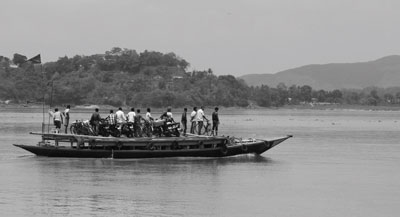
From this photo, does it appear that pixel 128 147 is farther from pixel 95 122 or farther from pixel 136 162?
pixel 95 122

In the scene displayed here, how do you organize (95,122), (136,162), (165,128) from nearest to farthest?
(136,162) < (95,122) < (165,128)

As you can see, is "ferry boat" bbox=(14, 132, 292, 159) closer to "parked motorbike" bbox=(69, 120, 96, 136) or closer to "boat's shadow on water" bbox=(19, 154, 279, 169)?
"boat's shadow on water" bbox=(19, 154, 279, 169)

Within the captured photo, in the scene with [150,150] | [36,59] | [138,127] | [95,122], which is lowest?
[150,150]

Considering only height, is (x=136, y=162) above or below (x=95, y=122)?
below

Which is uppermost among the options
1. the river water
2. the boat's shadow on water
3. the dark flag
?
the dark flag

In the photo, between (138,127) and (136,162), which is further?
(138,127)

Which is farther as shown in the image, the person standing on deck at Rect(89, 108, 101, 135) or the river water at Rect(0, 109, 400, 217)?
the person standing on deck at Rect(89, 108, 101, 135)

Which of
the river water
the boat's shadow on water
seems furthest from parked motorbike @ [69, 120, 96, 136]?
the river water

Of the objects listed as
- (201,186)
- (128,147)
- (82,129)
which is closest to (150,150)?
(128,147)

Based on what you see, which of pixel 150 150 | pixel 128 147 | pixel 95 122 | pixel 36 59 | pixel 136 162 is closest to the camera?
pixel 136 162

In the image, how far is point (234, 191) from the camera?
29.9 m

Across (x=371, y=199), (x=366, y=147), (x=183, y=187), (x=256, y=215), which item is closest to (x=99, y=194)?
(x=183, y=187)

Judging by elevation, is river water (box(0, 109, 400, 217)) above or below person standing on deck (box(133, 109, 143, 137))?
below

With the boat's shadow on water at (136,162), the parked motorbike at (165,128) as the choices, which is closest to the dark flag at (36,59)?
the boat's shadow on water at (136,162)
